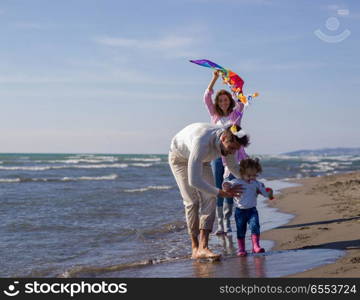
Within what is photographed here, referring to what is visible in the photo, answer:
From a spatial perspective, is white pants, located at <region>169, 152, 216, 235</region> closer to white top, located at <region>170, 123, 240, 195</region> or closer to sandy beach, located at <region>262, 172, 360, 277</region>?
white top, located at <region>170, 123, 240, 195</region>

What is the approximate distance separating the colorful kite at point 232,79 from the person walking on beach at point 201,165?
1206mm

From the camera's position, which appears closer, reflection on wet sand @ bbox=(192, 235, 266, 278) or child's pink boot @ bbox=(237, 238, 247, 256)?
reflection on wet sand @ bbox=(192, 235, 266, 278)

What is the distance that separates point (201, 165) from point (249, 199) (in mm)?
1024

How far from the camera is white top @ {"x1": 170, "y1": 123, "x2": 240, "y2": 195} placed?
182 inches

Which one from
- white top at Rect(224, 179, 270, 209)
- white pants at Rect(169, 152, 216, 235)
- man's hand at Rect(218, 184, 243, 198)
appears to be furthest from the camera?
white top at Rect(224, 179, 270, 209)

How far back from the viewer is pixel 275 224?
7.70m

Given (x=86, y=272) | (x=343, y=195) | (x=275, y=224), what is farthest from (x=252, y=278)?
(x=343, y=195)

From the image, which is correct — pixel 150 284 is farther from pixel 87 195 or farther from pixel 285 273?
pixel 87 195

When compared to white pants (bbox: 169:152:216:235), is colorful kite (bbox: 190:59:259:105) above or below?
above

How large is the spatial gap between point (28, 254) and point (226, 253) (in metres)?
2.31

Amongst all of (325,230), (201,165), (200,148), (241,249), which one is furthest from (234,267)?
(325,230)

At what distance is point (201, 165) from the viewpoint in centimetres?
465

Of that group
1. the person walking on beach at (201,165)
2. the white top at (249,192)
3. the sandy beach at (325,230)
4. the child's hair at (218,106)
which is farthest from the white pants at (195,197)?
the child's hair at (218,106)

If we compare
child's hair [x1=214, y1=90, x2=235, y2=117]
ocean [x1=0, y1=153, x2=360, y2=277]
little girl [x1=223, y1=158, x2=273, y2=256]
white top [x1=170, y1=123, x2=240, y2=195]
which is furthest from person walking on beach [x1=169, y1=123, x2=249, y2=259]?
child's hair [x1=214, y1=90, x2=235, y2=117]
